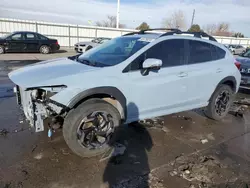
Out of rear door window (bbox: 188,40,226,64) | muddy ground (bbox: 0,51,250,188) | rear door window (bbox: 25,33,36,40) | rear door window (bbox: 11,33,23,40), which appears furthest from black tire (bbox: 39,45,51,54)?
rear door window (bbox: 188,40,226,64)

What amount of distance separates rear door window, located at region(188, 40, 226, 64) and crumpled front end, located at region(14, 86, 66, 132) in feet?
8.46

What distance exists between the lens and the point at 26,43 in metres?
16.7

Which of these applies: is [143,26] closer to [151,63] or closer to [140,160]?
[151,63]

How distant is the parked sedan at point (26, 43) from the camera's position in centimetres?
1592

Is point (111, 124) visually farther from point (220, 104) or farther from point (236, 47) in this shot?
point (236, 47)

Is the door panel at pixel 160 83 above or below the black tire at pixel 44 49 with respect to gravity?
above

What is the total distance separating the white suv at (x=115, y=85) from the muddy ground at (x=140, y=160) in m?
0.40

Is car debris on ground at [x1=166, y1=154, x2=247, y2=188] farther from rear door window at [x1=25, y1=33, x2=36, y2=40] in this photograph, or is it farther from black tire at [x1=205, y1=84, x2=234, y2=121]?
rear door window at [x1=25, y1=33, x2=36, y2=40]

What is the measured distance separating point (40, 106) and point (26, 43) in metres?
15.6

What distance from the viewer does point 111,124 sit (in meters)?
3.38

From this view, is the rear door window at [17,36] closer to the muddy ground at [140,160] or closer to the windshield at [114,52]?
Answer: the muddy ground at [140,160]

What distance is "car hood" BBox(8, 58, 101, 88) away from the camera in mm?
2840

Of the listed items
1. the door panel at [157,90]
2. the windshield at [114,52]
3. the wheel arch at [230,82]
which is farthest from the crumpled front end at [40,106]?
the wheel arch at [230,82]

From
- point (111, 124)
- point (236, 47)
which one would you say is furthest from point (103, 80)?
point (236, 47)
